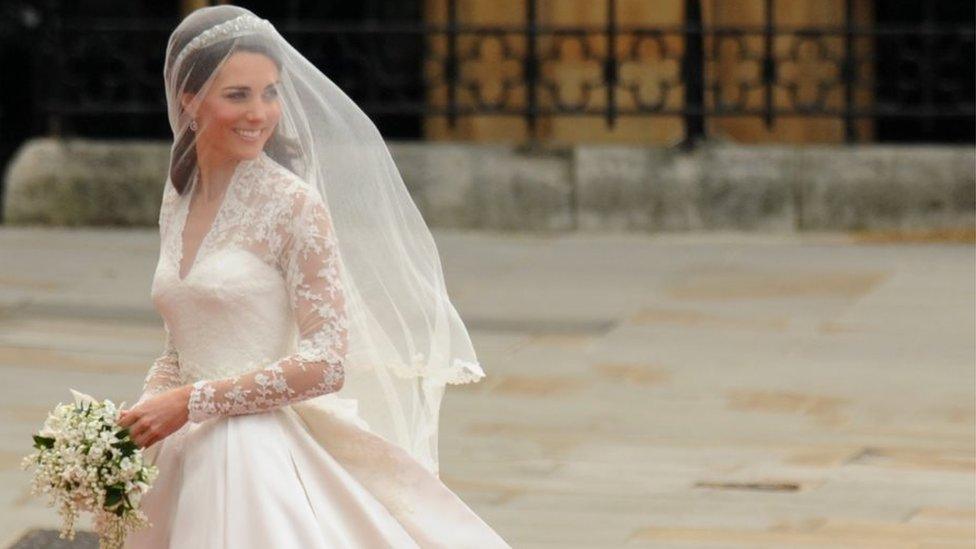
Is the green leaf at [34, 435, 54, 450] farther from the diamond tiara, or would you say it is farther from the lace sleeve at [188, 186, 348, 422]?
the diamond tiara

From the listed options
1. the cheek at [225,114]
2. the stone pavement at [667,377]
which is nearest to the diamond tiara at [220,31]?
the cheek at [225,114]

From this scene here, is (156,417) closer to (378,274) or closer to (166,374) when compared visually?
(166,374)

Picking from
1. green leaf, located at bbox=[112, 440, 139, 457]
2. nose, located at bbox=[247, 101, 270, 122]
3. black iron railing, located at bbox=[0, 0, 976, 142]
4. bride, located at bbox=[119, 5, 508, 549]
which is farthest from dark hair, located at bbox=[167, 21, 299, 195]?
black iron railing, located at bbox=[0, 0, 976, 142]

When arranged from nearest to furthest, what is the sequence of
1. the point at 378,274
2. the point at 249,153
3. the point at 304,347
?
the point at 304,347 → the point at 249,153 → the point at 378,274

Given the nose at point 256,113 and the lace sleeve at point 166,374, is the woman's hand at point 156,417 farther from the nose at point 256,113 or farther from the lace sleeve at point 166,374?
the nose at point 256,113

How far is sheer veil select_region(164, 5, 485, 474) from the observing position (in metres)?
4.71

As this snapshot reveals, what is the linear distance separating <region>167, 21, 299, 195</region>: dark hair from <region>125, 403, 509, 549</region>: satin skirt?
51cm

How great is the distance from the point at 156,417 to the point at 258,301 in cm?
30

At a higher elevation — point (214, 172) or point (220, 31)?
point (220, 31)

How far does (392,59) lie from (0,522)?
24.6 ft

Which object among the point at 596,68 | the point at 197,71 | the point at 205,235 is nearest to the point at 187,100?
the point at 197,71

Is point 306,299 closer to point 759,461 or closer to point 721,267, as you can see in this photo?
point 759,461

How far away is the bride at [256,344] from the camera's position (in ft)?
14.1

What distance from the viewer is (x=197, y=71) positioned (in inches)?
173
